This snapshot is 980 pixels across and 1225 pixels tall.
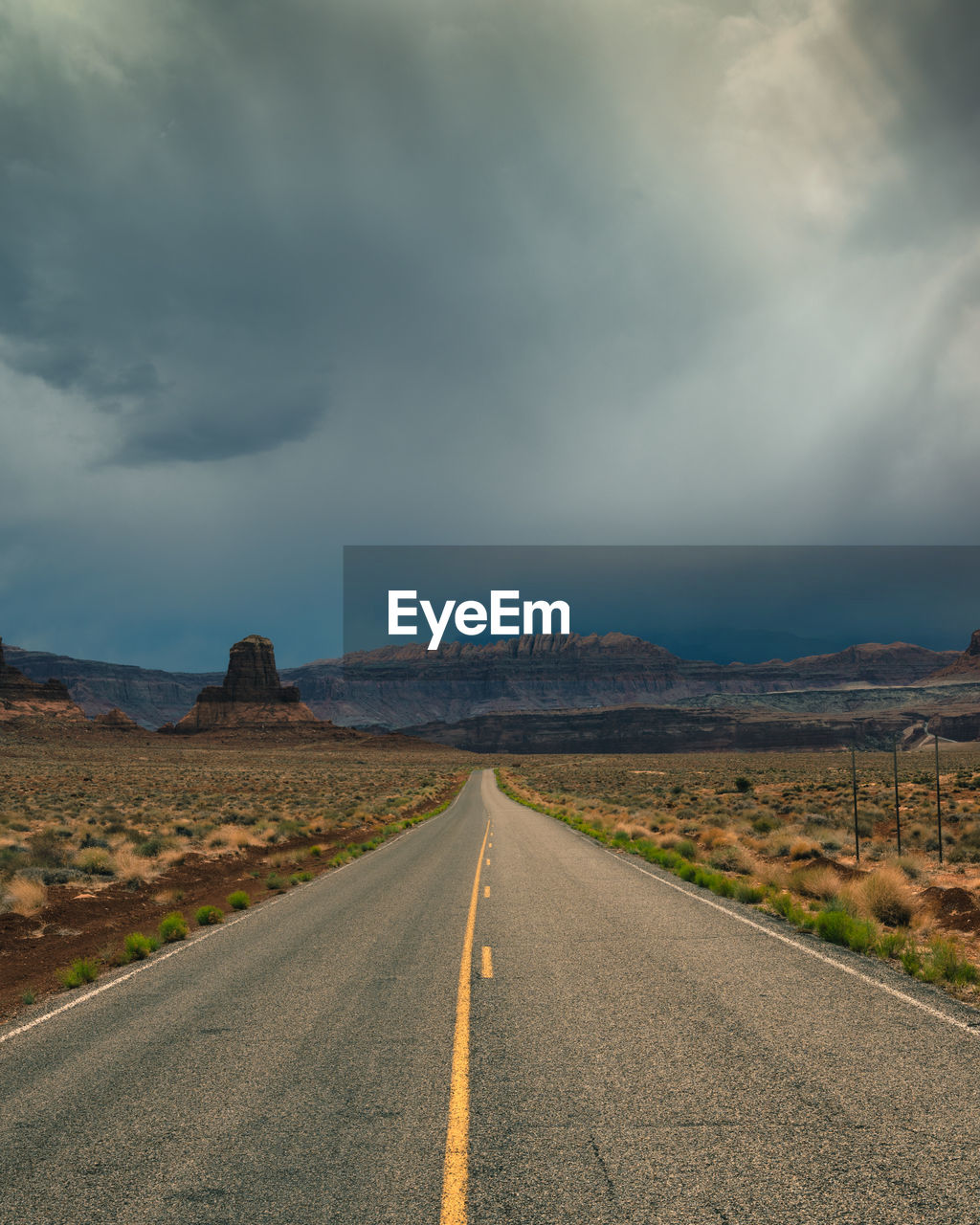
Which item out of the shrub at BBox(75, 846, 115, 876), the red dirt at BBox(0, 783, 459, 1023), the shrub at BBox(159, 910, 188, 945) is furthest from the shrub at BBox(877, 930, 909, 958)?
the shrub at BBox(75, 846, 115, 876)

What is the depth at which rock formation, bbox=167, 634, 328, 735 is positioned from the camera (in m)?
164

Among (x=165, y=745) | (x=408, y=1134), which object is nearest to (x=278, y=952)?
(x=408, y=1134)

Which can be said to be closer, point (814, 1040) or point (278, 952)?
point (814, 1040)

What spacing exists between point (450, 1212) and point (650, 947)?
6.36 metres

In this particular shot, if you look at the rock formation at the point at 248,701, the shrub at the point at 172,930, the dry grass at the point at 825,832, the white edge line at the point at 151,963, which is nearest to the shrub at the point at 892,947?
the dry grass at the point at 825,832

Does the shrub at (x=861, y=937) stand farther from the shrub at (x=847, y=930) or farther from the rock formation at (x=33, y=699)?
the rock formation at (x=33, y=699)

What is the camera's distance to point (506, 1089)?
17.4 ft

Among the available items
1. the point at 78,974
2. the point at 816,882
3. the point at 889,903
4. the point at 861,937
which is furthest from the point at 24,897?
the point at 889,903

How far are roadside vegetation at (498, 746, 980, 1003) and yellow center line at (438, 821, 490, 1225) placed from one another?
17.2 feet

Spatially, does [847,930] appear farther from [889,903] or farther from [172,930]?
[172,930]

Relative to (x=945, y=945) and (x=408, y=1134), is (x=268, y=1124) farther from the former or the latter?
(x=945, y=945)

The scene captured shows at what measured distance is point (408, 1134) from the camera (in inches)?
182

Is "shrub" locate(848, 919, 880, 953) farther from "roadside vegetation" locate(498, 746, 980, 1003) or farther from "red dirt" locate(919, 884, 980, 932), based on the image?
"red dirt" locate(919, 884, 980, 932)

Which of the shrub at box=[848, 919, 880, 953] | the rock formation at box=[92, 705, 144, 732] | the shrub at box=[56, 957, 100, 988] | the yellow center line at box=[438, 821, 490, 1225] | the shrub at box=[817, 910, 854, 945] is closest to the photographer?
the yellow center line at box=[438, 821, 490, 1225]
